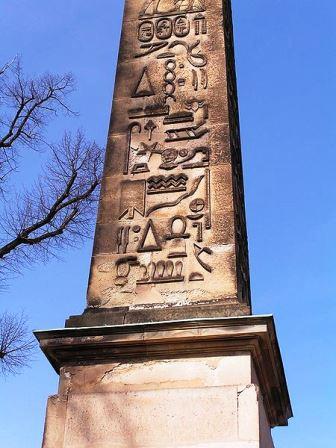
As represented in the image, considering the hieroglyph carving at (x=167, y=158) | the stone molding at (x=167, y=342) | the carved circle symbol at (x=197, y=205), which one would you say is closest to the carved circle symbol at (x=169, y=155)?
the hieroglyph carving at (x=167, y=158)

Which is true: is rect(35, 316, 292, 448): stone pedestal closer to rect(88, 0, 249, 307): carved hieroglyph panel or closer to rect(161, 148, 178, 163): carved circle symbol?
rect(88, 0, 249, 307): carved hieroglyph panel

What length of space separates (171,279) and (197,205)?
63 cm

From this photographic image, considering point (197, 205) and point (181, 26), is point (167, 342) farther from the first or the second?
point (181, 26)

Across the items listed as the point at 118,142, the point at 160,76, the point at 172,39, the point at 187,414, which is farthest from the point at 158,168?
the point at 187,414

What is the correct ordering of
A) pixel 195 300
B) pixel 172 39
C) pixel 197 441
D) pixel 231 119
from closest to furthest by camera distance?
pixel 197 441, pixel 195 300, pixel 231 119, pixel 172 39

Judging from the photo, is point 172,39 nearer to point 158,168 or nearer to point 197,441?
point 158,168

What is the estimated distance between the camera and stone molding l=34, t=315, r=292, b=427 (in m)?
4.66

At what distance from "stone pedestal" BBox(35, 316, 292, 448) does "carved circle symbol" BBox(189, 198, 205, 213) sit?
1.06 m

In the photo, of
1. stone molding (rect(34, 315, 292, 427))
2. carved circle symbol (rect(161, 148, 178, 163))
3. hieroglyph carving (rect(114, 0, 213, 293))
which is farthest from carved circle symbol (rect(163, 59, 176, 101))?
stone molding (rect(34, 315, 292, 427))

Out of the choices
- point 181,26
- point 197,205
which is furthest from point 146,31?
point 197,205

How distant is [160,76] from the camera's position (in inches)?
252

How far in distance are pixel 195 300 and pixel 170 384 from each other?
2.13ft

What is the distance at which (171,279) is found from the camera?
5.21 metres

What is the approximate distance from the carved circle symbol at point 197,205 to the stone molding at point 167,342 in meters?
→ 1.05
